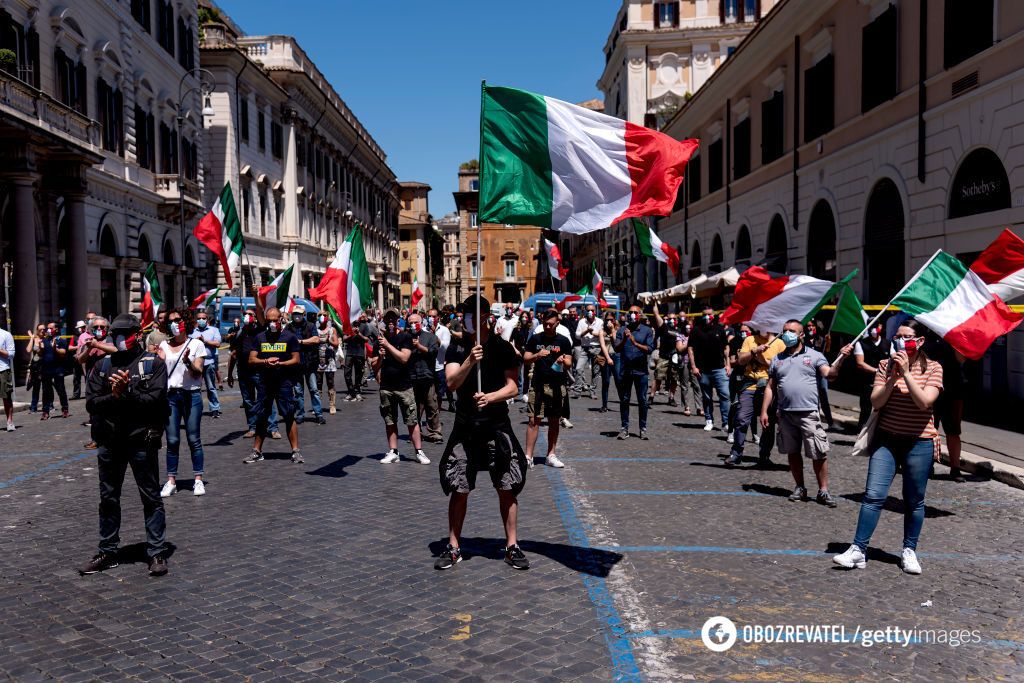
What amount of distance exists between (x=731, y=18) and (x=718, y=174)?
68.5 ft

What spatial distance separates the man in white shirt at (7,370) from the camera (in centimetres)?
1259

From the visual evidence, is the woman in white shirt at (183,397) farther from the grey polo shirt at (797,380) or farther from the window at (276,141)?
the window at (276,141)

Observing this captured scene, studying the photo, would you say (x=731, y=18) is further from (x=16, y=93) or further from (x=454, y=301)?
(x=454, y=301)

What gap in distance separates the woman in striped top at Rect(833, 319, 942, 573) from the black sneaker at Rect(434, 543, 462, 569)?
2675 mm

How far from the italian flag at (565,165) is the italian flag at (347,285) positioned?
5241 millimetres

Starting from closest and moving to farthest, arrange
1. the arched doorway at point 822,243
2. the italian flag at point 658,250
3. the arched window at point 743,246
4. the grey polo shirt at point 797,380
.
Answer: the grey polo shirt at point 797,380
the italian flag at point 658,250
the arched doorway at point 822,243
the arched window at point 743,246

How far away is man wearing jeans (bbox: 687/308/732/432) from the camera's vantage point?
41.7 ft

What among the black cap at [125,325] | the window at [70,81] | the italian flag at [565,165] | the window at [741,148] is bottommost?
the black cap at [125,325]

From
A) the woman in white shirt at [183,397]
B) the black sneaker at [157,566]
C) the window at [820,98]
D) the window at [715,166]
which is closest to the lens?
the black sneaker at [157,566]

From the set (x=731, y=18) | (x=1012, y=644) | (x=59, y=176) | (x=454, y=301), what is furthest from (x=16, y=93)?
(x=454, y=301)

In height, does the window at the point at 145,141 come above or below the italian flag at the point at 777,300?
above

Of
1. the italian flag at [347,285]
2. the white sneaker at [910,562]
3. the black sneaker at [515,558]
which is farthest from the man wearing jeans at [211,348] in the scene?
the white sneaker at [910,562]

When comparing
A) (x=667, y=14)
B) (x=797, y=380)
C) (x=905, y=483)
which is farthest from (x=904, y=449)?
(x=667, y=14)

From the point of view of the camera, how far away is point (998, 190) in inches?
563
